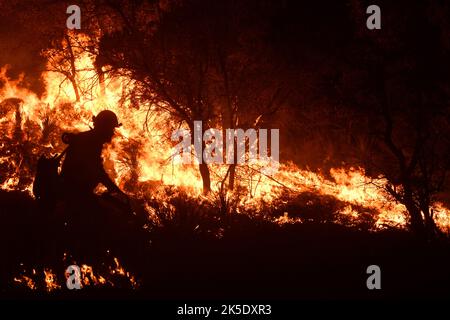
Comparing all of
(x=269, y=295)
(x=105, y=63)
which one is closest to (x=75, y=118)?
(x=105, y=63)

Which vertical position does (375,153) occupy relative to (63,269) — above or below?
above

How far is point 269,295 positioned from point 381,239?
4.95 metres

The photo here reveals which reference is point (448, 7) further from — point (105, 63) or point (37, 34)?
point (37, 34)

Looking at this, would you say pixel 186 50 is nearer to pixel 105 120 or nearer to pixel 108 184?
pixel 105 120

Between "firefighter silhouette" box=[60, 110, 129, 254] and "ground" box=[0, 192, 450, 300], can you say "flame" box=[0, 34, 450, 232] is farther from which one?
"firefighter silhouette" box=[60, 110, 129, 254]

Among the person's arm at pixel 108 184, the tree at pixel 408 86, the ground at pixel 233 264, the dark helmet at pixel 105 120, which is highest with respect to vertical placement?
the tree at pixel 408 86

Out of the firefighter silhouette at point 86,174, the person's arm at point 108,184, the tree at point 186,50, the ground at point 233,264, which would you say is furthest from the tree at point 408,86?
the firefighter silhouette at point 86,174

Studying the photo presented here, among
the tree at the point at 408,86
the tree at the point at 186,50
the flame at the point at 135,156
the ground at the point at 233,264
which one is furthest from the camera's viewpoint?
the flame at the point at 135,156

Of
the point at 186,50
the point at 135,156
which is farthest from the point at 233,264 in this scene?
the point at 135,156

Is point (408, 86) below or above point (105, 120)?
above

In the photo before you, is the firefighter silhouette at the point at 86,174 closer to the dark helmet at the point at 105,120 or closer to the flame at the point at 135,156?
the dark helmet at the point at 105,120
